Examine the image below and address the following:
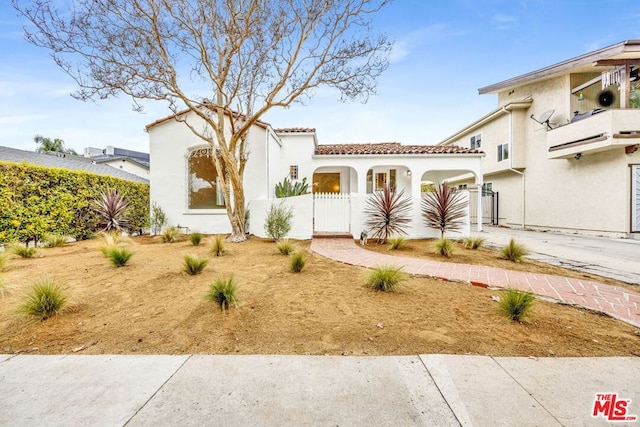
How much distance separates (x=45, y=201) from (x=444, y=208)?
1309 centimetres

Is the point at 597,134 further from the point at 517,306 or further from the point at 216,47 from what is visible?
the point at 216,47

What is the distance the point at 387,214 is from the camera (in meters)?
9.48

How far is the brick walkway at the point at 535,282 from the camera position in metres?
3.71

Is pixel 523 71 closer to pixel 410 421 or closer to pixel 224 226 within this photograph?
pixel 224 226

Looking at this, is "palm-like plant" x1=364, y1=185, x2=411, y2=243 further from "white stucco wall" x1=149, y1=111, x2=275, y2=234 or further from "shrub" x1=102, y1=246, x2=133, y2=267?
"shrub" x1=102, y1=246, x2=133, y2=267

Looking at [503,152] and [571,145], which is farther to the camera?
[503,152]

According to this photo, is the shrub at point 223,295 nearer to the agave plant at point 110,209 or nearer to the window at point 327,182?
the agave plant at point 110,209

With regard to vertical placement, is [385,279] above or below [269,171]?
below

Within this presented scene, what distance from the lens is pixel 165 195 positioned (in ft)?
39.0

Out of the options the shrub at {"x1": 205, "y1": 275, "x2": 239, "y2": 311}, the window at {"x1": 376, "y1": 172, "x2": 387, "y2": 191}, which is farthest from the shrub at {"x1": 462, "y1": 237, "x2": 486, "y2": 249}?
the window at {"x1": 376, "y1": 172, "x2": 387, "y2": 191}

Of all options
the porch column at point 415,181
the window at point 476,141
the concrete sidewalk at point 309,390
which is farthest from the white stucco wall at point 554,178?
the concrete sidewalk at point 309,390

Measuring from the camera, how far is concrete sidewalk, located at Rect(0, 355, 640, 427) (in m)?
1.79

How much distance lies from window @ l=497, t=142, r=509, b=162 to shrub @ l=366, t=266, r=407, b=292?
16.1 meters

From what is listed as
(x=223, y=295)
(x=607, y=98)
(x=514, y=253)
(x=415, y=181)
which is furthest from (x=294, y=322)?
(x=607, y=98)
